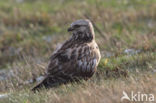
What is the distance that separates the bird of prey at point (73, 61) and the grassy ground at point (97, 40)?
18 centimetres

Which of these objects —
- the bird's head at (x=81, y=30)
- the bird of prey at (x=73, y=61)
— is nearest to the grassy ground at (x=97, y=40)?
the bird of prey at (x=73, y=61)

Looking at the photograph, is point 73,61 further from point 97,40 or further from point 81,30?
point 97,40

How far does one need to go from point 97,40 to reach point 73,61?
11.1 ft

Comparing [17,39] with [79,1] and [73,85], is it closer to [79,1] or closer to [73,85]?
[79,1]

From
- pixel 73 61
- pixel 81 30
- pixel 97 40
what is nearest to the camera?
pixel 73 61

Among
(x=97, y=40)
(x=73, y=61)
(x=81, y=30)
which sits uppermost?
(x=81, y=30)

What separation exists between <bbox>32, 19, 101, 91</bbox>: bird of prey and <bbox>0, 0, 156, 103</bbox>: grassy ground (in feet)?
0.59

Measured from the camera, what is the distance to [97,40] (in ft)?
33.7

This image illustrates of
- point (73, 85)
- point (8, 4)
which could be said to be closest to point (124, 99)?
point (73, 85)

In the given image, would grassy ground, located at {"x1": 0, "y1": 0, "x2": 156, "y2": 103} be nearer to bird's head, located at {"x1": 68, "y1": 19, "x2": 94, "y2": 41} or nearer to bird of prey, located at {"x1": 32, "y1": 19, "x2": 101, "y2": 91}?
bird of prey, located at {"x1": 32, "y1": 19, "x2": 101, "y2": 91}

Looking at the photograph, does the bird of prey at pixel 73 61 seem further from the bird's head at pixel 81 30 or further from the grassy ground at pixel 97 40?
the grassy ground at pixel 97 40

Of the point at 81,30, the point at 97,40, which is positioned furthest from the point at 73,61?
the point at 97,40

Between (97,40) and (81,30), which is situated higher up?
(81,30)

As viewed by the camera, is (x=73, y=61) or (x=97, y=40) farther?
(x=97, y=40)
